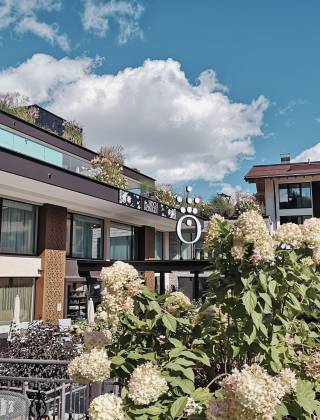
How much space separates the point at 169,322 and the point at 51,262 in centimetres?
1396

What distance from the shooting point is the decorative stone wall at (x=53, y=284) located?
50.0 ft

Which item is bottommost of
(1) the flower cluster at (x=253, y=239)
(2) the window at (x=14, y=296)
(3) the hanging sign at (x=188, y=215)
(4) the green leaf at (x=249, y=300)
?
(2) the window at (x=14, y=296)

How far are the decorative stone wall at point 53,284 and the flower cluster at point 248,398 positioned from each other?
14.3 meters

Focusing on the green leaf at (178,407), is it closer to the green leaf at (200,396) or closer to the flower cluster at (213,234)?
the green leaf at (200,396)

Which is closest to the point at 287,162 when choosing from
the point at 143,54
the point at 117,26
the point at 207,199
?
the point at 207,199

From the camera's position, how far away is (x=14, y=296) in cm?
1432

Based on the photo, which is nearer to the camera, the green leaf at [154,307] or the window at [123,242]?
the green leaf at [154,307]

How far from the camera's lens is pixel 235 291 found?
217 cm

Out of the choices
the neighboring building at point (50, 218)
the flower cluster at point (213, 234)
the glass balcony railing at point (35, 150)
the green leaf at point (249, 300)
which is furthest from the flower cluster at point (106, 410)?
the glass balcony railing at point (35, 150)

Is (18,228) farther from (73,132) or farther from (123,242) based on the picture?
(73,132)

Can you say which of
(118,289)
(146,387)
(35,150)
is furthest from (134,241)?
(146,387)

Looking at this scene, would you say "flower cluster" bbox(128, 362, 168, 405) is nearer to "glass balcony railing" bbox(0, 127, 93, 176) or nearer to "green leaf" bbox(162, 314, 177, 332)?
"green leaf" bbox(162, 314, 177, 332)

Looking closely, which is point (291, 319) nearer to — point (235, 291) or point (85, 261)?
point (235, 291)

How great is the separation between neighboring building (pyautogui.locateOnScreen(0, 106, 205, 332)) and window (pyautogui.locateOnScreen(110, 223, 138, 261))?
15cm
